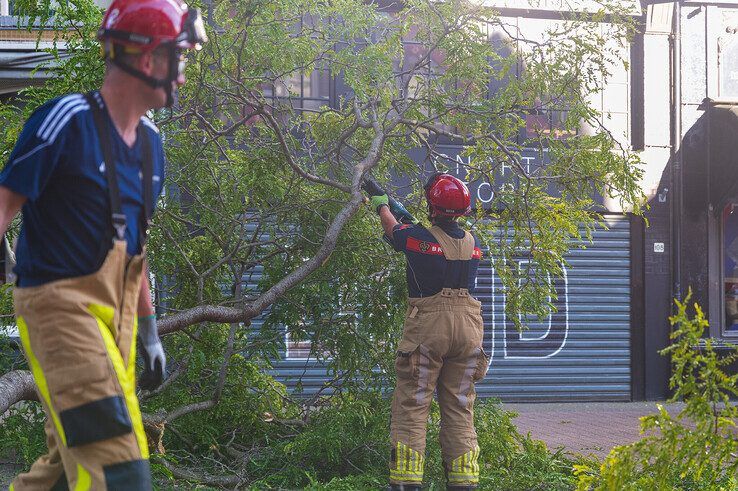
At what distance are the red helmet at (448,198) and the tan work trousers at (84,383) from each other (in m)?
3.33

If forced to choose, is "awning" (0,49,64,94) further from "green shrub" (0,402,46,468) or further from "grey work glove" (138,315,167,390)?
"grey work glove" (138,315,167,390)

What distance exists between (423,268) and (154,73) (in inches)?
121

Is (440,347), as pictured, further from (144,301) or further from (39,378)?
(39,378)

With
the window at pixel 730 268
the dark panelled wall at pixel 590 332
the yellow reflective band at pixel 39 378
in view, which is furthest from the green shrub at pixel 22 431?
the window at pixel 730 268

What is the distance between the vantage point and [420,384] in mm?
5531

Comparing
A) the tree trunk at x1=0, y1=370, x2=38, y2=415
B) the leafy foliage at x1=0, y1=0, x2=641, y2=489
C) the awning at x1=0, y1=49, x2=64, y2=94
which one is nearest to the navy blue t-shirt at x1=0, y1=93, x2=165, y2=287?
the tree trunk at x1=0, y1=370, x2=38, y2=415

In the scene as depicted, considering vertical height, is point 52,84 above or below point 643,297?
above

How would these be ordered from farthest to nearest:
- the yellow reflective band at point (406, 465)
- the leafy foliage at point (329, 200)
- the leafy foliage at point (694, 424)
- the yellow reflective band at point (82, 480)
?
the leafy foliage at point (329, 200) → the yellow reflective band at point (406, 465) → the leafy foliage at point (694, 424) → the yellow reflective band at point (82, 480)

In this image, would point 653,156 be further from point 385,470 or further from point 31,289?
point 31,289

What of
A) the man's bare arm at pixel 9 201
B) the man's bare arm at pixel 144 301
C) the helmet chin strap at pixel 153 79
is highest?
the helmet chin strap at pixel 153 79

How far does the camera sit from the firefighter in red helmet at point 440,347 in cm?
545

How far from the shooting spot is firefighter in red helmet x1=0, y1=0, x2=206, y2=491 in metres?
2.49

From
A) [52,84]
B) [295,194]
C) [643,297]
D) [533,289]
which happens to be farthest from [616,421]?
[52,84]

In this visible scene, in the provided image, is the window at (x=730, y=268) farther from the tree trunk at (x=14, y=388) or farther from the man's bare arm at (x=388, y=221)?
the tree trunk at (x=14, y=388)
